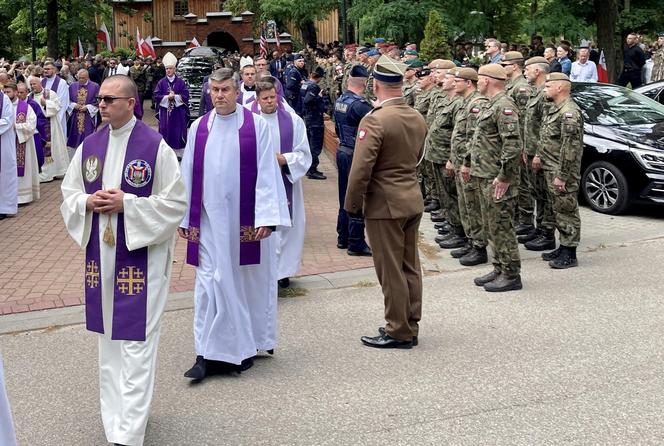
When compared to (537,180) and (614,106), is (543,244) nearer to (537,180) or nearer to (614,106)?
(537,180)

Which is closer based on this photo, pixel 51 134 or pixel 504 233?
pixel 504 233

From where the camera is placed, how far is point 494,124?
7.77 metres

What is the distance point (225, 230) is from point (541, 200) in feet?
16.0

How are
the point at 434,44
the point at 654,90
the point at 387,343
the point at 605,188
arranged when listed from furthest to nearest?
the point at 434,44
the point at 654,90
the point at 605,188
the point at 387,343

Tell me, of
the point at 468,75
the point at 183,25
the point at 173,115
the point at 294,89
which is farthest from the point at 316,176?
the point at 183,25

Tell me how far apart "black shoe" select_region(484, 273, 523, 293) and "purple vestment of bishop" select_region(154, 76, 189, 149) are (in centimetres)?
995

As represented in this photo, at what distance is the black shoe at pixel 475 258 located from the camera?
28.4 ft

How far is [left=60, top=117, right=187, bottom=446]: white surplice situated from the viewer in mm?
4578

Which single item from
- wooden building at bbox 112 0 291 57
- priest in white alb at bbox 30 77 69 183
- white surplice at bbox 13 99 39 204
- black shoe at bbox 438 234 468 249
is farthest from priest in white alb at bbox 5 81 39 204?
wooden building at bbox 112 0 291 57

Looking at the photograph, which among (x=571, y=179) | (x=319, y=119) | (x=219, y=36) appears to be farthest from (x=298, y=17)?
(x=219, y=36)

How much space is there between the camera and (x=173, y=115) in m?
16.4

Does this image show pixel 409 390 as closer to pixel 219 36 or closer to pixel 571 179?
pixel 571 179

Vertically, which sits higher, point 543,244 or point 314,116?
point 314,116

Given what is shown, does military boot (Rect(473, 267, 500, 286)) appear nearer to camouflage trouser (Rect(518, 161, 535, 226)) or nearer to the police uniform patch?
camouflage trouser (Rect(518, 161, 535, 226))
